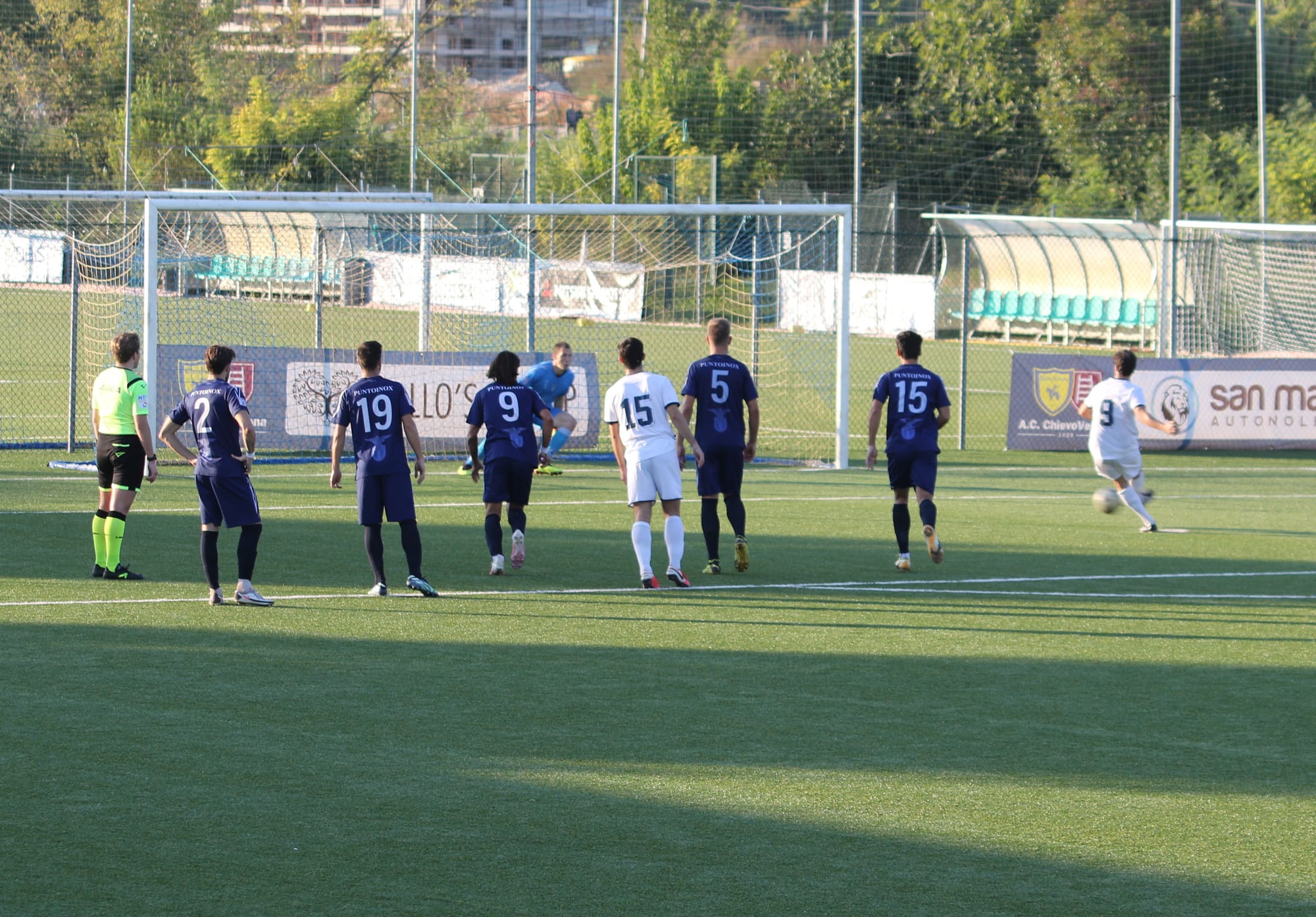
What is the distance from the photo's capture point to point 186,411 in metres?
9.82

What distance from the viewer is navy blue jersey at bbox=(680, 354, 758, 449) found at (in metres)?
11.6

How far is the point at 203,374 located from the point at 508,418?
7.78 m

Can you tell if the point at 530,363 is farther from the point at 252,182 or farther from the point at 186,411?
the point at 252,182

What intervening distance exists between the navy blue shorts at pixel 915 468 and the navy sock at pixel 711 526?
1370 mm

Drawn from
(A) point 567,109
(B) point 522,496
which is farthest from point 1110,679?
(A) point 567,109

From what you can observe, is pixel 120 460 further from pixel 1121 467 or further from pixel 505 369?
pixel 1121 467

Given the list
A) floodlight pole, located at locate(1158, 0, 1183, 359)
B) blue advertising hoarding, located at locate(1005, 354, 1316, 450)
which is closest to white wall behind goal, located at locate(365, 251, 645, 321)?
blue advertising hoarding, located at locate(1005, 354, 1316, 450)

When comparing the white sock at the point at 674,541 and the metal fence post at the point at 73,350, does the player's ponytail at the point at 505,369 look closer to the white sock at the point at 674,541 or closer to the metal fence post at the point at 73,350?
the white sock at the point at 674,541

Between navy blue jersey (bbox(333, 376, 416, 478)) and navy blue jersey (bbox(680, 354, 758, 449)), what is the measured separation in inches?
91.1

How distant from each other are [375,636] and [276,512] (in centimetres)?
541

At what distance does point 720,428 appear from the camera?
38.2ft

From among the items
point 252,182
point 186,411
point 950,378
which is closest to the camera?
point 186,411

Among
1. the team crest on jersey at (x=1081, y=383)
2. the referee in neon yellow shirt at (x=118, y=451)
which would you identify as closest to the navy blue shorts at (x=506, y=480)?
the referee in neon yellow shirt at (x=118, y=451)

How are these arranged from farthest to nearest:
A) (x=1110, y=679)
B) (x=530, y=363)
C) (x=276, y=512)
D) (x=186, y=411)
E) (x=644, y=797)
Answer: (x=530, y=363)
(x=276, y=512)
(x=186, y=411)
(x=1110, y=679)
(x=644, y=797)
